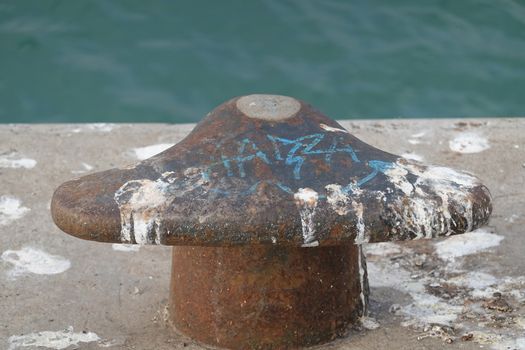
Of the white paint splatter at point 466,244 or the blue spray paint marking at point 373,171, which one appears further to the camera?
the white paint splatter at point 466,244

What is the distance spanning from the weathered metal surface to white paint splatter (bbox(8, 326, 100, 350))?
332 millimetres

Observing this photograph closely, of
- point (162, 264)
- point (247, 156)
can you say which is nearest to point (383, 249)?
point (162, 264)

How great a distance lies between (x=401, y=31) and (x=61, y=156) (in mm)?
4177

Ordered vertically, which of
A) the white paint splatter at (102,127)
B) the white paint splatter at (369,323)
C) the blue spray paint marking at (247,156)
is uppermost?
the blue spray paint marking at (247,156)

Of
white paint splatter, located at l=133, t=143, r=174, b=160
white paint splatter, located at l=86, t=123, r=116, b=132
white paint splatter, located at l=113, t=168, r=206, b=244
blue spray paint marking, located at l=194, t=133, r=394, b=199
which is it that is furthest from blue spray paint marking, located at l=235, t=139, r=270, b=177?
white paint splatter, located at l=86, t=123, r=116, b=132

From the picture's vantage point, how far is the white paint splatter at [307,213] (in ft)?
9.41

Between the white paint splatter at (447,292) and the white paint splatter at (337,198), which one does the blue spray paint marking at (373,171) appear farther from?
the white paint splatter at (447,292)

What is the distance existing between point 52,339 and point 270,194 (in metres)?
0.90

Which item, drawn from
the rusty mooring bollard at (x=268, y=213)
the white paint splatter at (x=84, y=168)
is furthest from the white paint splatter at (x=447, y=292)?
the white paint splatter at (x=84, y=168)

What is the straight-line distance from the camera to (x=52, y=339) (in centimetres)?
331

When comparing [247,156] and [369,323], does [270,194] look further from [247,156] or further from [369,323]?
[369,323]

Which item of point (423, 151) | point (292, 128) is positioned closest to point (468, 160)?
point (423, 151)

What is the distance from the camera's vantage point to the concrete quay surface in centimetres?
329

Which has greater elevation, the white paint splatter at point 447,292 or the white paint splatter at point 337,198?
the white paint splatter at point 337,198
